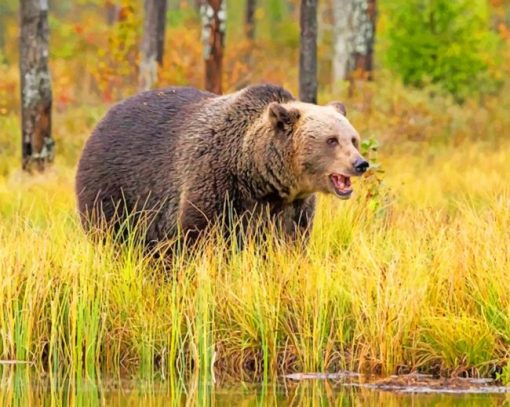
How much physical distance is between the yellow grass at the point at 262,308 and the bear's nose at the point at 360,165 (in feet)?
1.69

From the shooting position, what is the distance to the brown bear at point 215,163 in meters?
10.0

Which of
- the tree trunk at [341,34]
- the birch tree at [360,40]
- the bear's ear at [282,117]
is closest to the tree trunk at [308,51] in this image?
the birch tree at [360,40]

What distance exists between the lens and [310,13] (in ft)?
57.3

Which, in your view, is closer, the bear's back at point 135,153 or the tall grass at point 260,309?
the tall grass at point 260,309

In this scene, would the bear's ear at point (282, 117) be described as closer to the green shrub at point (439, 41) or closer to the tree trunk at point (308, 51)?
the tree trunk at point (308, 51)

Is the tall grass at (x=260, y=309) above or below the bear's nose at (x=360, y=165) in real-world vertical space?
below

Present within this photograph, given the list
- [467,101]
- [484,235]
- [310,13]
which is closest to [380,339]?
[484,235]

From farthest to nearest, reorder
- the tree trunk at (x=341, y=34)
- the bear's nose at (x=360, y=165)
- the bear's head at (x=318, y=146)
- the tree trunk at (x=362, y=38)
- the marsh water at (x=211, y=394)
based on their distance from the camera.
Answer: the tree trunk at (x=341, y=34) < the tree trunk at (x=362, y=38) < the bear's head at (x=318, y=146) < the bear's nose at (x=360, y=165) < the marsh water at (x=211, y=394)

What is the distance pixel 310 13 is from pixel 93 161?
6685 mm

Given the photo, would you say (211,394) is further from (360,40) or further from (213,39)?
(360,40)

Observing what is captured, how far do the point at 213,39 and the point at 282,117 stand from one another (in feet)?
29.4

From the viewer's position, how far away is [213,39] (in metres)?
18.9

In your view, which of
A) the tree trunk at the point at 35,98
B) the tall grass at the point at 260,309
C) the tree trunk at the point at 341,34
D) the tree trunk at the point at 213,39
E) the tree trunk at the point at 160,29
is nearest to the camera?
the tall grass at the point at 260,309

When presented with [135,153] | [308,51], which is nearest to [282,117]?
[135,153]
